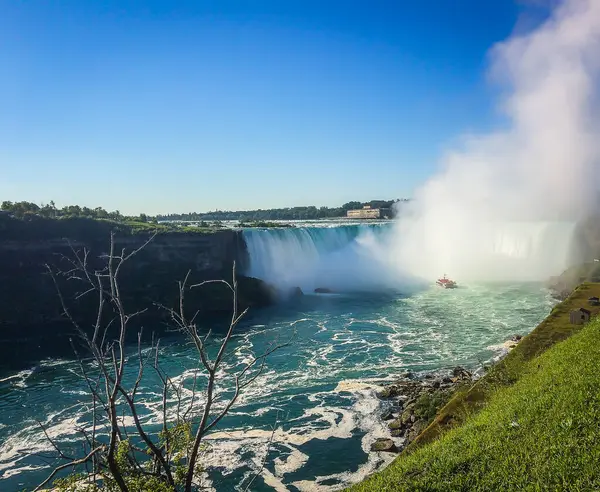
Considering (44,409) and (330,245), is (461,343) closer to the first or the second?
(44,409)

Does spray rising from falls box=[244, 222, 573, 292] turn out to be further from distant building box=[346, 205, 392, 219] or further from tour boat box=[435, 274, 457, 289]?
distant building box=[346, 205, 392, 219]

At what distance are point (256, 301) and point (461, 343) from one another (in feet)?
50.0

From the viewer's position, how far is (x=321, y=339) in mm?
23094

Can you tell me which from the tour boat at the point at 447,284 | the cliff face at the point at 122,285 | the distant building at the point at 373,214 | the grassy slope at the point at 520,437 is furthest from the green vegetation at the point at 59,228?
the distant building at the point at 373,214

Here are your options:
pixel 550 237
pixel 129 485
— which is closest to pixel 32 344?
pixel 129 485

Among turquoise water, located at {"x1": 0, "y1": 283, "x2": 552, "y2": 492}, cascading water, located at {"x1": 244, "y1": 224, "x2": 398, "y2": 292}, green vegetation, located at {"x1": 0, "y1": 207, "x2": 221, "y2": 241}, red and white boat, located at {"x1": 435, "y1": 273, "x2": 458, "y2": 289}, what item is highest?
green vegetation, located at {"x1": 0, "y1": 207, "x2": 221, "y2": 241}

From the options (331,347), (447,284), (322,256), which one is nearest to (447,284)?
(447,284)

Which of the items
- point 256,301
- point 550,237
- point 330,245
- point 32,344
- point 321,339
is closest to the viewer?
point 321,339

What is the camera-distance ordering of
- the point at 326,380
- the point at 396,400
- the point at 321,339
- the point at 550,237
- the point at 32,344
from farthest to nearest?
the point at 550,237 < the point at 32,344 < the point at 321,339 < the point at 326,380 < the point at 396,400

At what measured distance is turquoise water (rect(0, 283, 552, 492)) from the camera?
1180cm

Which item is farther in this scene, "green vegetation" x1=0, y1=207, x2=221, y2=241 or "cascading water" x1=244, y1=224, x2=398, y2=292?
"cascading water" x1=244, y1=224, x2=398, y2=292

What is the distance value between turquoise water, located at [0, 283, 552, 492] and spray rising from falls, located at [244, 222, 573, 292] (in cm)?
721

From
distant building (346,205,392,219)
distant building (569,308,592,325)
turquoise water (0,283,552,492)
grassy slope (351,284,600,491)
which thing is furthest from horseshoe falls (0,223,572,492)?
distant building (346,205,392,219)

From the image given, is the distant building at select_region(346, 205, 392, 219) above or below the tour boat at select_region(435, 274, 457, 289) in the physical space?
above
